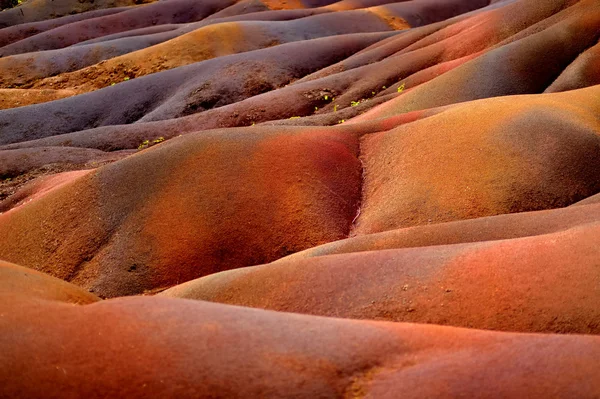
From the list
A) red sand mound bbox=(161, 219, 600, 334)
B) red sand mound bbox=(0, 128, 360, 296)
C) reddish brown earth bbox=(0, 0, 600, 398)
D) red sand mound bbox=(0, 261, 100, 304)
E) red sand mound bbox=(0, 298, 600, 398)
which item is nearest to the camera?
red sand mound bbox=(0, 298, 600, 398)

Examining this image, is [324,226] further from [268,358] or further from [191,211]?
[268,358]

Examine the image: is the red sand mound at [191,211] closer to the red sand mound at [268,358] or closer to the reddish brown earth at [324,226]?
the reddish brown earth at [324,226]

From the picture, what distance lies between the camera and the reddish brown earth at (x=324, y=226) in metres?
4.51

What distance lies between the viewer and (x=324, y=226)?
1102cm

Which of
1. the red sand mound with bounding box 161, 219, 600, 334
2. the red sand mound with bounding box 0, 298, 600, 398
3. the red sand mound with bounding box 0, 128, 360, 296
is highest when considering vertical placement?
the red sand mound with bounding box 0, 298, 600, 398

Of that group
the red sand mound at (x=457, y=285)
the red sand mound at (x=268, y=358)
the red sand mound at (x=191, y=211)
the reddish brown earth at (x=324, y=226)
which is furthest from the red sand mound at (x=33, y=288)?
the red sand mound at (x=191, y=211)

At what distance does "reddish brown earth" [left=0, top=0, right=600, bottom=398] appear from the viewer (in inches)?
178

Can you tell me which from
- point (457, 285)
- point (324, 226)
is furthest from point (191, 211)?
point (457, 285)

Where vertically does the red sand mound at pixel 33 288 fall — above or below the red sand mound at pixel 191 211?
above

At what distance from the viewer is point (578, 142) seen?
37.4ft

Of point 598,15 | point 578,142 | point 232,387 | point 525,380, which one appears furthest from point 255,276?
point 598,15

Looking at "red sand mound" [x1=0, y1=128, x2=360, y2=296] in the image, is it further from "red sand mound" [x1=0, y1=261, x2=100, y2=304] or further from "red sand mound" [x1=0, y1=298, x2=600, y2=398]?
"red sand mound" [x1=0, y1=298, x2=600, y2=398]

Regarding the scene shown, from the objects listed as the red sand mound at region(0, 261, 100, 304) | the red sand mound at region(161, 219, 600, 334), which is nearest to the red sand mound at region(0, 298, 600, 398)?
the red sand mound at region(0, 261, 100, 304)

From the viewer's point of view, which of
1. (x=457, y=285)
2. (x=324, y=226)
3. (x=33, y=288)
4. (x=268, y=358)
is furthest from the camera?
(x=324, y=226)
